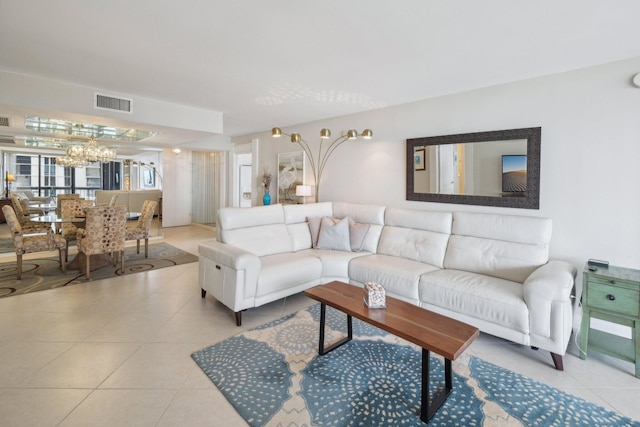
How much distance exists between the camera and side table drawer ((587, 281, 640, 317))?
83.6 inches

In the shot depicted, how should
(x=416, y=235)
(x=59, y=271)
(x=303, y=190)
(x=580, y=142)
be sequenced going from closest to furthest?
(x=580, y=142)
(x=416, y=235)
(x=59, y=271)
(x=303, y=190)

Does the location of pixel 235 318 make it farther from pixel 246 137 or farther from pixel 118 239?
pixel 246 137

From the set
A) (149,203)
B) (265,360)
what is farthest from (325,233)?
(149,203)

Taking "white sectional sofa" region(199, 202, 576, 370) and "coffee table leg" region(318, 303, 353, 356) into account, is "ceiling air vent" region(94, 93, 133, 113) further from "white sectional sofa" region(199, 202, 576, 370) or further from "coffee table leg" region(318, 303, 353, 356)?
"coffee table leg" region(318, 303, 353, 356)

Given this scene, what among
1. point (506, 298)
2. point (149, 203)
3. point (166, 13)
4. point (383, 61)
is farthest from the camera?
point (149, 203)

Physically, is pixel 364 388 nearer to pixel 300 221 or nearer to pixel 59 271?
pixel 300 221

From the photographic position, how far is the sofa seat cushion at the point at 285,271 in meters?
2.95

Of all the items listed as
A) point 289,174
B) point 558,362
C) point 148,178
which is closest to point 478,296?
point 558,362

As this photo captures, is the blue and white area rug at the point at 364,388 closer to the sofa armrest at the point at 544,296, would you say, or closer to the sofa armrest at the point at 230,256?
the sofa armrest at the point at 544,296

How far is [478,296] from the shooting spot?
8.16 ft

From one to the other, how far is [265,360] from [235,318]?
0.74 metres

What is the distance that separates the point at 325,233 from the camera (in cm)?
394

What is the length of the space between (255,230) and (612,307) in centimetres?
332

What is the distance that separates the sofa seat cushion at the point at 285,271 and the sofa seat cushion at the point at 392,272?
462 mm
